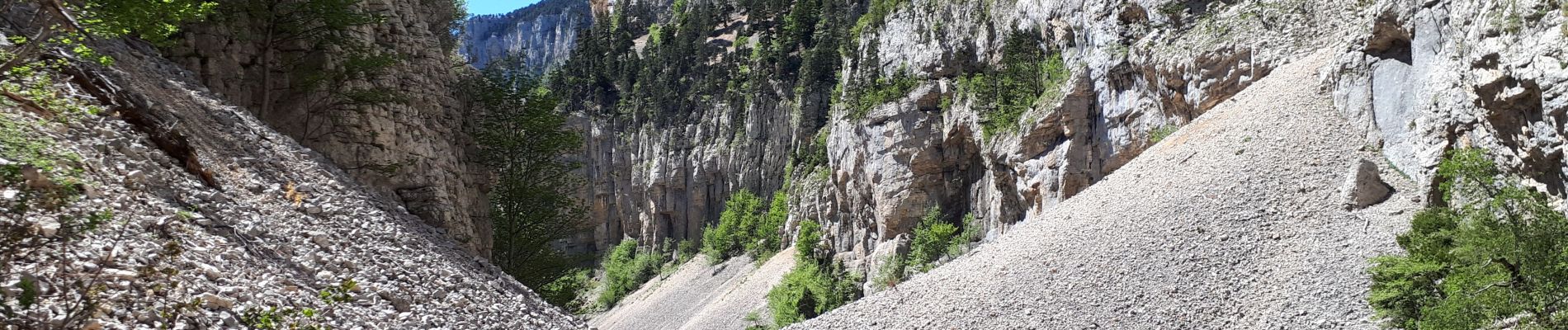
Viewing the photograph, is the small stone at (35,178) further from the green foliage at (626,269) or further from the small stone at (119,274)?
the green foliage at (626,269)

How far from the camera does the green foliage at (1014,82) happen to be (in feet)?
178

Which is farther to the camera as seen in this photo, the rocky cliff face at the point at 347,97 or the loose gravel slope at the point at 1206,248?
the loose gravel slope at the point at 1206,248

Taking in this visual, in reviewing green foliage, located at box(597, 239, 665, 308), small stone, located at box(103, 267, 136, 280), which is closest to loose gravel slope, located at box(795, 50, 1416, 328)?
small stone, located at box(103, 267, 136, 280)

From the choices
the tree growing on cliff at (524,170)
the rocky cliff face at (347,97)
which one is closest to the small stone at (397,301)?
the rocky cliff face at (347,97)

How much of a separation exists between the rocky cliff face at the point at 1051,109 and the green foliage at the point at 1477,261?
1145 millimetres

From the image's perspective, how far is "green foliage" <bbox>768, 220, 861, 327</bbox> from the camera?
55.9 m

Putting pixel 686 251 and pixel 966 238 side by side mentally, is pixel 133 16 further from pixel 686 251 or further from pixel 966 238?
pixel 686 251

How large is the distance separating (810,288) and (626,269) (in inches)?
1492

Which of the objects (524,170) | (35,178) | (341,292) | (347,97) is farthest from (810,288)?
(35,178)

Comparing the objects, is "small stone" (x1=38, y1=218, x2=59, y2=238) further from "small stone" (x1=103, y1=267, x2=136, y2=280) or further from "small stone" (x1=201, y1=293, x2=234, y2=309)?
"small stone" (x1=201, y1=293, x2=234, y2=309)

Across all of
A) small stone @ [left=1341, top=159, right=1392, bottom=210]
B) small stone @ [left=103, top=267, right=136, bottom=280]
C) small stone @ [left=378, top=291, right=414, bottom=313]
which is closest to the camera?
small stone @ [left=103, top=267, right=136, bottom=280]

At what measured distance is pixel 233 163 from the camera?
14.4 metres

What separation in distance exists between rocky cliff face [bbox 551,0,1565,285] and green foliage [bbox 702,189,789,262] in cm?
297

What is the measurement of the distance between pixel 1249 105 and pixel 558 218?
27100mm
